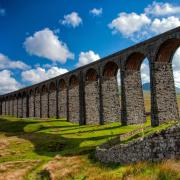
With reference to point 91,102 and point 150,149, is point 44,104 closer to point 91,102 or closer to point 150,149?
point 91,102

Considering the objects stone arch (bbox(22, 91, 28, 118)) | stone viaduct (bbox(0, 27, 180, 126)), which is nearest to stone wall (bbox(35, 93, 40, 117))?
stone viaduct (bbox(0, 27, 180, 126))

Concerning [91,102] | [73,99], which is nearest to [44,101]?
[73,99]

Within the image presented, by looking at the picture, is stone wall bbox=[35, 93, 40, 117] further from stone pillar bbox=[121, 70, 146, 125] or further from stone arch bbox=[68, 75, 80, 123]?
stone pillar bbox=[121, 70, 146, 125]

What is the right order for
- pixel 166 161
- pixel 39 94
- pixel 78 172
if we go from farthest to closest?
1. pixel 39 94
2. pixel 78 172
3. pixel 166 161

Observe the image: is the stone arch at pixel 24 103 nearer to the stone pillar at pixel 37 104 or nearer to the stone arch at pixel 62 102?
the stone pillar at pixel 37 104

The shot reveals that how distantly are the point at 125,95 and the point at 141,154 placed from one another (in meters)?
25.5

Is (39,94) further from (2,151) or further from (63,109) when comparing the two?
(2,151)

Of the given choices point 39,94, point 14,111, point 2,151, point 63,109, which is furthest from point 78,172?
point 14,111

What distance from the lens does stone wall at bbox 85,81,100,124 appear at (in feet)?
173

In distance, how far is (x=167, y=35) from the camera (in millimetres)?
32719

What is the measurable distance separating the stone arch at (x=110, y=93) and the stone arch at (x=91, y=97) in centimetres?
452

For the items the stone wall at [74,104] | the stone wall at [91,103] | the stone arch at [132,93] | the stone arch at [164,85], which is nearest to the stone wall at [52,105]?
the stone wall at [74,104]

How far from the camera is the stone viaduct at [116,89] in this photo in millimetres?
34469

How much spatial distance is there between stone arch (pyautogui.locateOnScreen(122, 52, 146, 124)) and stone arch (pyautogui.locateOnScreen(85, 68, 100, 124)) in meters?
11.6
